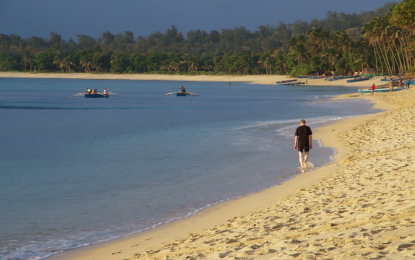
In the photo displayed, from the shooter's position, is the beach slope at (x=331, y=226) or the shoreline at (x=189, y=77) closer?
the beach slope at (x=331, y=226)

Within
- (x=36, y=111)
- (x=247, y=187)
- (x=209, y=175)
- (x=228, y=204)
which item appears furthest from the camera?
(x=36, y=111)

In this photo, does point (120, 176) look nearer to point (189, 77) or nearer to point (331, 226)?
point (331, 226)

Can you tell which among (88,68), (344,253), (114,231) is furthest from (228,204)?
(88,68)

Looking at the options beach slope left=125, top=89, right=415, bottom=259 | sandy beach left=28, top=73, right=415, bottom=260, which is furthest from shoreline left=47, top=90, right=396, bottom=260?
beach slope left=125, top=89, right=415, bottom=259

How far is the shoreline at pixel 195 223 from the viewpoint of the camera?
8.06m

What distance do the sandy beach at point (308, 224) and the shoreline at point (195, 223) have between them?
19mm

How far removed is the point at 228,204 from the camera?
36.9ft

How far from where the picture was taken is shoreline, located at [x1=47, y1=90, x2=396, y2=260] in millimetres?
8062

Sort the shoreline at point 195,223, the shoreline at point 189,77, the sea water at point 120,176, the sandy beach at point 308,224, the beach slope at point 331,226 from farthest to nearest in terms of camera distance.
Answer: the shoreline at point 189,77
the sea water at point 120,176
the shoreline at point 195,223
the sandy beach at point 308,224
the beach slope at point 331,226

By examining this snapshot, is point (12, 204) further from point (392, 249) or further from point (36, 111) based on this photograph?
point (36, 111)

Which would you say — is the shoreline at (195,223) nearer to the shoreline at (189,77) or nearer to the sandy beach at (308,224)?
the sandy beach at (308,224)

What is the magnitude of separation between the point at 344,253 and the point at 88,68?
187507 millimetres

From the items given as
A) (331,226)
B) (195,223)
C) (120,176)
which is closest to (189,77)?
(120,176)

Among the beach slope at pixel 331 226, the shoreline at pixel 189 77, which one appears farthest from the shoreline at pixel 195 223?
the shoreline at pixel 189 77
